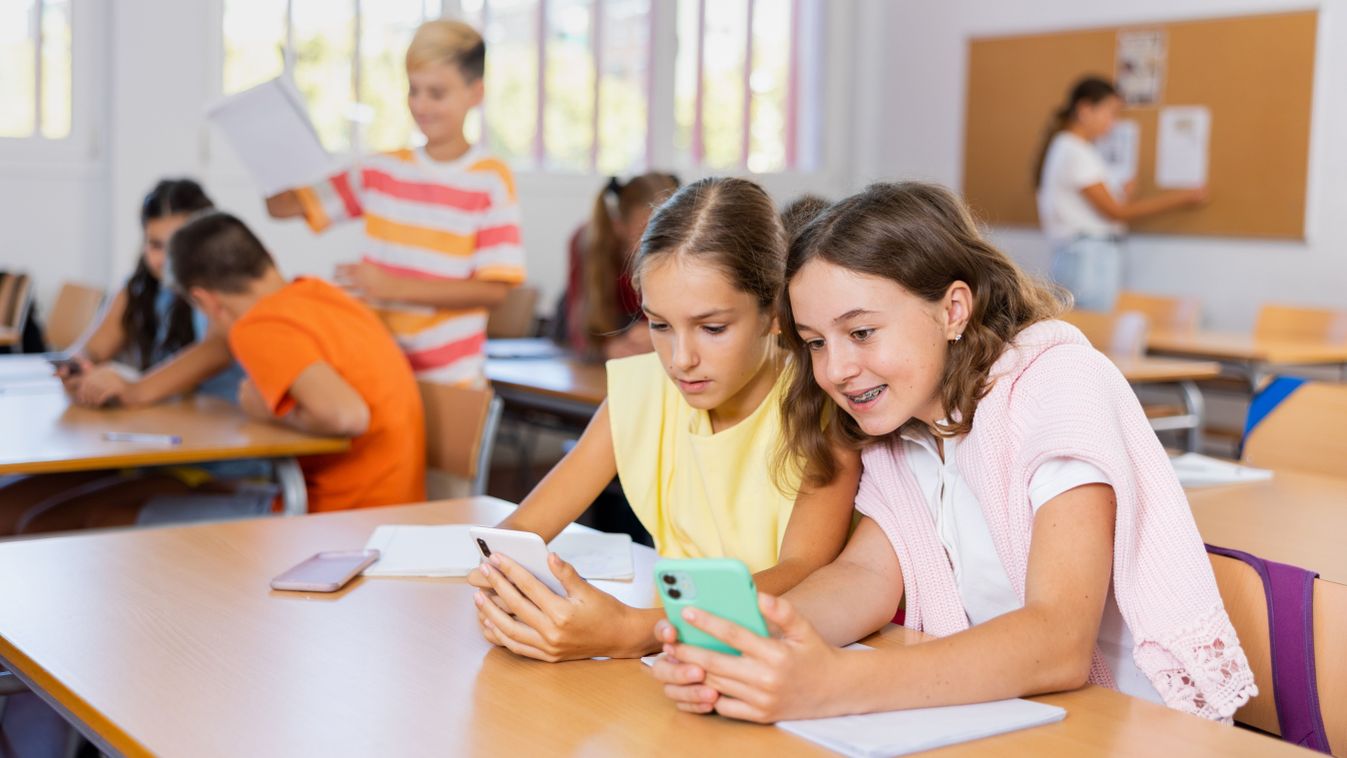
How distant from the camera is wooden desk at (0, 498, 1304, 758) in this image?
3.67ft

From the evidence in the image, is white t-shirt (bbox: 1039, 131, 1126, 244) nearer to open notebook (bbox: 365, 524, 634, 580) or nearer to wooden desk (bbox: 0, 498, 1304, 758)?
open notebook (bbox: 365, 524, 634, 580)

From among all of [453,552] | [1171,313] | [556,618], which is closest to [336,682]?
[556,618]

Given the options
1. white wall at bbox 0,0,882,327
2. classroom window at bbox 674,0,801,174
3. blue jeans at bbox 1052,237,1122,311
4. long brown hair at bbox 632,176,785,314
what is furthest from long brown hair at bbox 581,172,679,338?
classroom window at bbox 674,0,801,174

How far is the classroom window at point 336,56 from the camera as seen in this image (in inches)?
238

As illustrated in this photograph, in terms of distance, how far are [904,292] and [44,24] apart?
543 centimetres

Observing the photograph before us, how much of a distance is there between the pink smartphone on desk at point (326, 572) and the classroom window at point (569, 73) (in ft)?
15.7

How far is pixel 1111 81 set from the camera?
278 inches

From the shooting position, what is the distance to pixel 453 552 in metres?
1.75

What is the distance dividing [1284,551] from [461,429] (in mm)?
1619

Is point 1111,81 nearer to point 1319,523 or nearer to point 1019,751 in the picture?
point 1319,523

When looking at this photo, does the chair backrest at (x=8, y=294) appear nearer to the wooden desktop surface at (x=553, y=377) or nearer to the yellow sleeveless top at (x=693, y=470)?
the wooden desktop surface at (x=553, y=377)

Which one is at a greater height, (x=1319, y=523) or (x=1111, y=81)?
(x=1111, y=81)

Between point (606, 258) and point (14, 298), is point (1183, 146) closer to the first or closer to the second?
point (606, 258)

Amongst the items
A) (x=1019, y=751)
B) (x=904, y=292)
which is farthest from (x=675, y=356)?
(x=1019, y=751)
